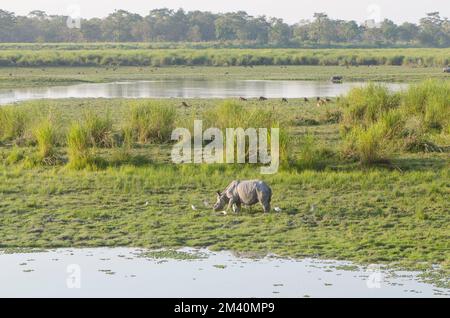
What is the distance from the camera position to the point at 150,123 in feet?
55.1

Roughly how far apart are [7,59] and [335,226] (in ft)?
142

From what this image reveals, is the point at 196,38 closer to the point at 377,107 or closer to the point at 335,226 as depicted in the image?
the point at 377,107

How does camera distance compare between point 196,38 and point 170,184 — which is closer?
point 170,184

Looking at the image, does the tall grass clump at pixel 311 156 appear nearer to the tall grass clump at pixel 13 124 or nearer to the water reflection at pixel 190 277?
the water reflection at pixel 190 277

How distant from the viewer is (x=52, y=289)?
8.42 m

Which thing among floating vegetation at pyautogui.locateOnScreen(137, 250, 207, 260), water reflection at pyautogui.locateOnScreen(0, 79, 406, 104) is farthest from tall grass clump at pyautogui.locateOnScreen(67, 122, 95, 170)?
water reflection at pyautogui.locateOnScreen(0, 79, 406, 104)

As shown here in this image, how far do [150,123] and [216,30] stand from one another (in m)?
93.5

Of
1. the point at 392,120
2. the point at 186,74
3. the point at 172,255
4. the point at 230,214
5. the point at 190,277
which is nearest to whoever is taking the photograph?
the point at 190,277

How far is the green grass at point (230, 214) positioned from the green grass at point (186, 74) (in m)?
22.3

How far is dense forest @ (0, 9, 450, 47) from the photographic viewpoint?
345 feet

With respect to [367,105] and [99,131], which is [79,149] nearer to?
[99,131]

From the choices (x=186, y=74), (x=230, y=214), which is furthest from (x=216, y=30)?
(x=230, y=214)

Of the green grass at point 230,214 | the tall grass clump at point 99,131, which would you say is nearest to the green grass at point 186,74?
the tall grass clump at point 99,131

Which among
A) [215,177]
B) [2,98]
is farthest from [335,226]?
[2,98]
